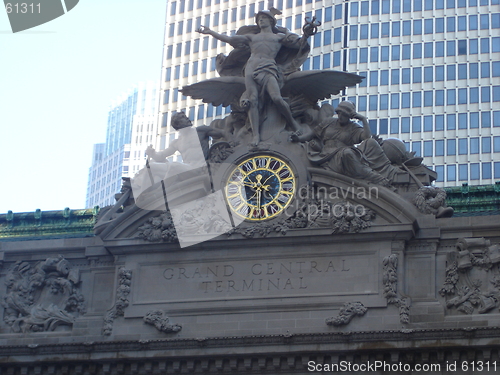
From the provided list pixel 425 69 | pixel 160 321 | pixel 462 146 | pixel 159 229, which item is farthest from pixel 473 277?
pixel 425 69

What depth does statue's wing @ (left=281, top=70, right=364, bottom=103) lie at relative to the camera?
55531 mm

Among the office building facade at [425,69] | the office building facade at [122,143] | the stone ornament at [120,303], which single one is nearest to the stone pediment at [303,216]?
the stone ornament at [120,303]

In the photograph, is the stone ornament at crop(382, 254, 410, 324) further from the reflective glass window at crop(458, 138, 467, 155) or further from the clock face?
the reflective glass window at crop(458, 138, 467, 155)

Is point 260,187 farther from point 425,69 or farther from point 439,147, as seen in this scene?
point 425,69

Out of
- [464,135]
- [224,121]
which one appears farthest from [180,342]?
[464,135]

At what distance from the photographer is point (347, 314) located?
1994 inches

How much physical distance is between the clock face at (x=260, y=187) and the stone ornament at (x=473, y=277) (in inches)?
266

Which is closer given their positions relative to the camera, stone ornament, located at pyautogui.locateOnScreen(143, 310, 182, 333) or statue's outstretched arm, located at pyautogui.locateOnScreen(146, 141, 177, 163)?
stone ornament, located at pyautogui.locateOnScreen(143, 310, 182, 333)

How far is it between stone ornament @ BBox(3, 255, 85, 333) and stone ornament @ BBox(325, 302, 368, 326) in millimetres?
10369

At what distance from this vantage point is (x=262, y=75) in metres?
55.3

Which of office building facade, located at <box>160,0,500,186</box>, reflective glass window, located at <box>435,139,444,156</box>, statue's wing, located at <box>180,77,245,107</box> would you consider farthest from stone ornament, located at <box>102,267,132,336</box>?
reflective glass window, located at <box>435,139,444,156</box>

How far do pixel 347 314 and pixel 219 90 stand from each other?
38.4ft

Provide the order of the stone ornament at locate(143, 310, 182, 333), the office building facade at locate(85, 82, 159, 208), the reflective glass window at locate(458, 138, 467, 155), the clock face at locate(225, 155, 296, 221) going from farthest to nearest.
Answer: the office building facade at locate(85, 82, 159, 208)
the reflective glass window at locate(458, 138, 467, 155)
the clock face at locate(225, 155, 296, 221)
the stone ornament at locate(143, 310, 182, 333)

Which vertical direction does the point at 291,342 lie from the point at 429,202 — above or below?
below
